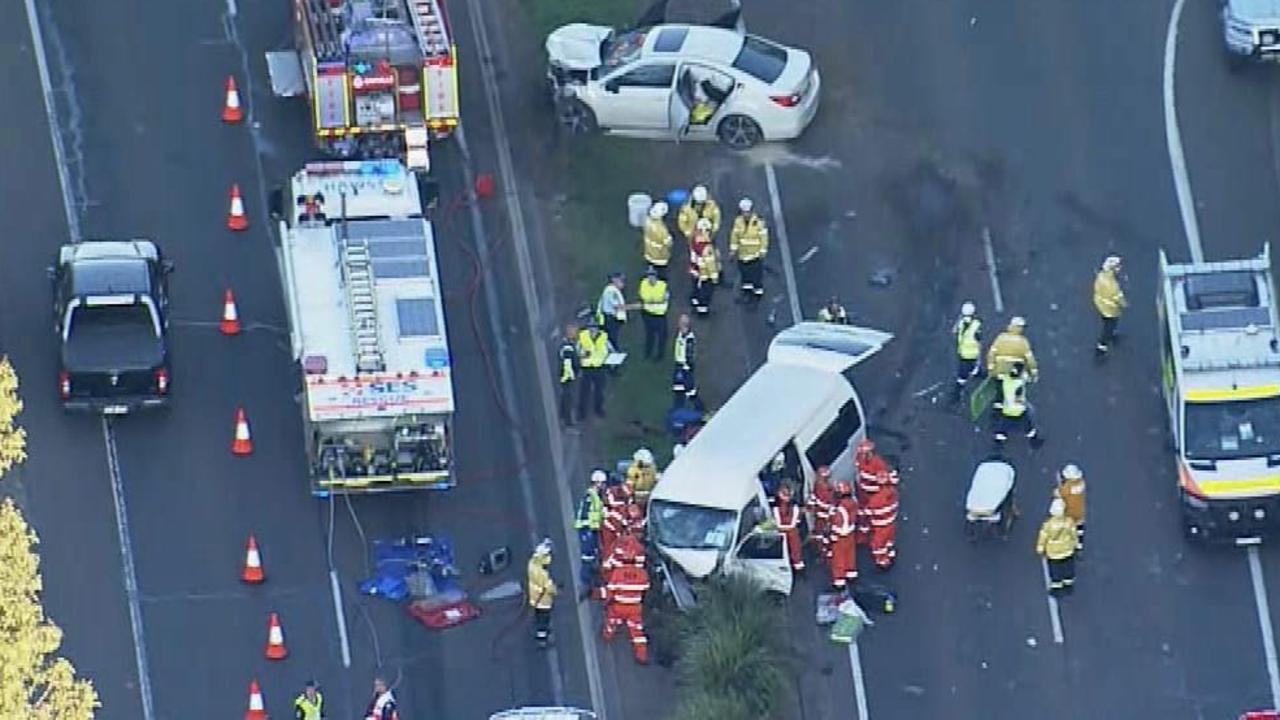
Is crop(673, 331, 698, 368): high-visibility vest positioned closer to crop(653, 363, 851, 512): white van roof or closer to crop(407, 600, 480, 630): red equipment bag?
crop(653, 363, 851, 512): white van roof

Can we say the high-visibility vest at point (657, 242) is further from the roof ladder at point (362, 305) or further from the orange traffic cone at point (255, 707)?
the orange traffic cone at point (255, 707)

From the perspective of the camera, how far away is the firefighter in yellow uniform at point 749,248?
64250 mm

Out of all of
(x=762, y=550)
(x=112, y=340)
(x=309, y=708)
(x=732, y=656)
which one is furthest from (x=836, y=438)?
(x=112, y=340)

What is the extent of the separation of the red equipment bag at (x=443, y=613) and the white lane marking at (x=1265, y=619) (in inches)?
372

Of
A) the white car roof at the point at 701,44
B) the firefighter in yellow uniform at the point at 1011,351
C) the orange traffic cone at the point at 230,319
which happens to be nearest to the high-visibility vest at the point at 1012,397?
the firefighter in yellow uniform at the point at 1011,351

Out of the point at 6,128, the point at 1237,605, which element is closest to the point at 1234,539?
the point at 1237,605

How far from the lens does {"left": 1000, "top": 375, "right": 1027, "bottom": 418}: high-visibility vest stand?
6231cm

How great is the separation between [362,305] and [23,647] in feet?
48.4

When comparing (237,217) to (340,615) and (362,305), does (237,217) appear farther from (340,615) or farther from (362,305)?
(340,615)

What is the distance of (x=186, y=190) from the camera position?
6681 centimetres

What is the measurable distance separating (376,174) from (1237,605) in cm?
1259

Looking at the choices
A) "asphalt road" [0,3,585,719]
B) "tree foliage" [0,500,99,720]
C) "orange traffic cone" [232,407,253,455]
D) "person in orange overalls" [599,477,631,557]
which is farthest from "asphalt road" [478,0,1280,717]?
"tree foliage" [0,500,99,720]

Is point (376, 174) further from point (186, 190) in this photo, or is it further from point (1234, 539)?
point (1234, 539)

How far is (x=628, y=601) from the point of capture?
A: 59.8m
